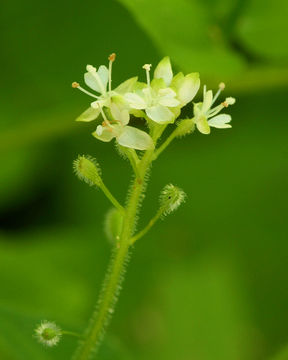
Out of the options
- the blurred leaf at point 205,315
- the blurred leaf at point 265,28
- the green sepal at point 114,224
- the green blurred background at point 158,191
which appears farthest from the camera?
the blurred leaf at point 205,315

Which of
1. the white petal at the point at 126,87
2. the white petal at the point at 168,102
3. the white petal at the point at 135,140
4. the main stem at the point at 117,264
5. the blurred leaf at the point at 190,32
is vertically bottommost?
the main stem at the point at 117,264

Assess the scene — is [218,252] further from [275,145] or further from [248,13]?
[248,13]

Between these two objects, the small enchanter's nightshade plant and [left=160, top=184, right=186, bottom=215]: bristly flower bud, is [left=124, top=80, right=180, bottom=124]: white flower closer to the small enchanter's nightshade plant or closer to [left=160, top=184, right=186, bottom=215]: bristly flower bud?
the small enchanter's nightshade plant

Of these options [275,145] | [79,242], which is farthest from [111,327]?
[275,145]

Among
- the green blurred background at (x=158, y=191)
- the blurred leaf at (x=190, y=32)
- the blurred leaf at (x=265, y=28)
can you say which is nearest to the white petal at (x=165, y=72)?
the blurred leaf at (x=190, y=32)

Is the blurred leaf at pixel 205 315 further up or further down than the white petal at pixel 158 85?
further up

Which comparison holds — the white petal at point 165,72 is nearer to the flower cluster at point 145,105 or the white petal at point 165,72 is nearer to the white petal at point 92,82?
the flower cluster at point 145,105

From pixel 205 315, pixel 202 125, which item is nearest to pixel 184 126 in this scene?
pixel 202 125
